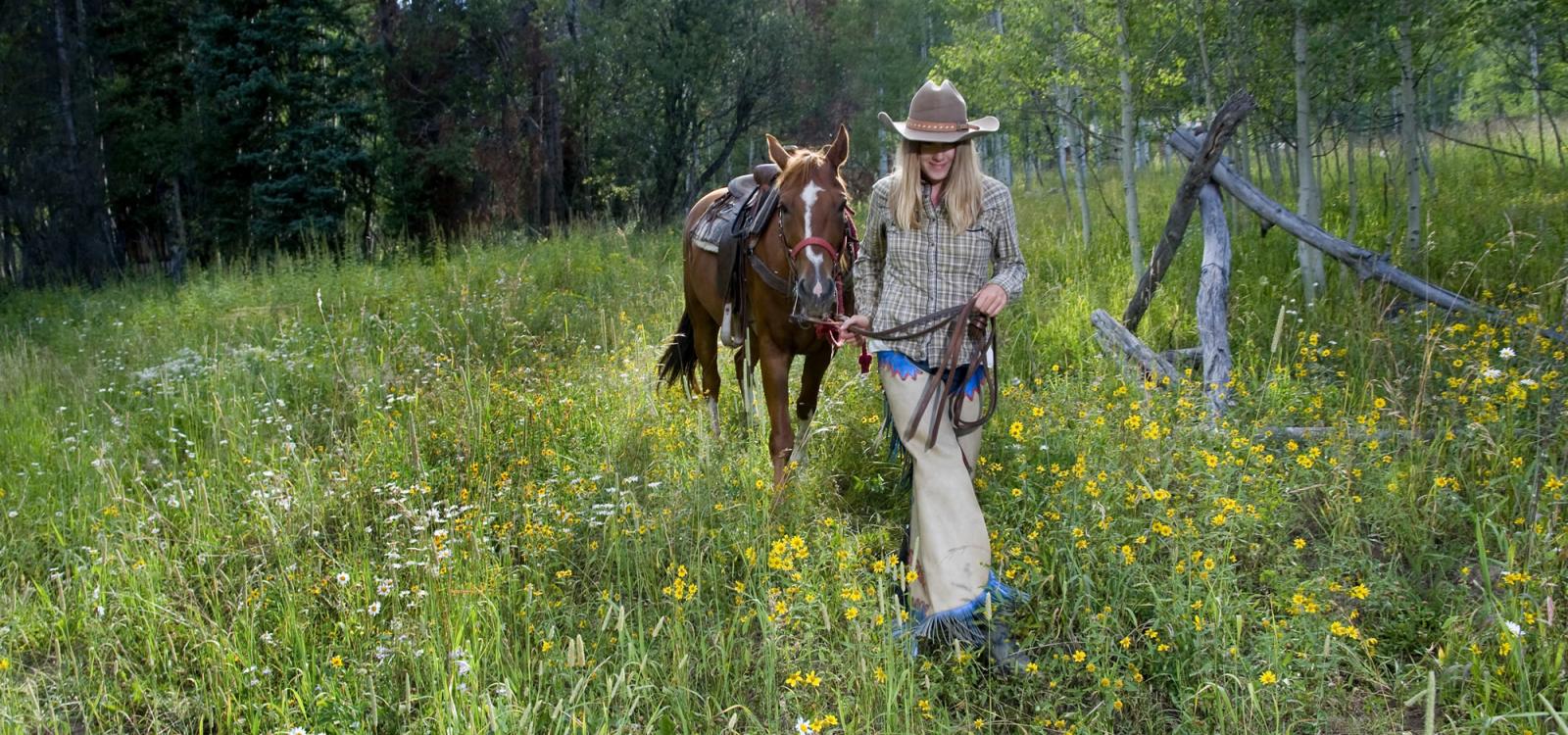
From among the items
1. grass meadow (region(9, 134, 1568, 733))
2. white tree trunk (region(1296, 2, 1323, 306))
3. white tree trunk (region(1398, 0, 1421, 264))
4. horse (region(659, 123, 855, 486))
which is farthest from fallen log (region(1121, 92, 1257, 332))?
horse (region(659, 123, 855, 486))

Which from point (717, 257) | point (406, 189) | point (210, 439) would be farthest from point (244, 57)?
point (717, 257)

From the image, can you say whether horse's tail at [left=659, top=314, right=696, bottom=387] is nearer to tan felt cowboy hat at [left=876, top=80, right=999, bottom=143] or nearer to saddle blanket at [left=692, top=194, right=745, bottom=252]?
saddle blanket at [left=692, top=194, right=745, bottom=252]

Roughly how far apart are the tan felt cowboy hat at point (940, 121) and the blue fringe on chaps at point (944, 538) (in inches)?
34.2

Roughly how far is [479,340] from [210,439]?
8.50 feet

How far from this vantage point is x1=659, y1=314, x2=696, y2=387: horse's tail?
689 cm

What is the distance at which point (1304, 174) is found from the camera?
25.1ft

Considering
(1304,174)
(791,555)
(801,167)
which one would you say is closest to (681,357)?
(801,167)

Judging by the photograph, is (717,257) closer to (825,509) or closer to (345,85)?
(825,509)

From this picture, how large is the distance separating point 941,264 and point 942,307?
6.7 inches

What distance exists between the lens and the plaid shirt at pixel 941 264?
3.82m

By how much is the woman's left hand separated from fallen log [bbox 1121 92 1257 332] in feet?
11.3

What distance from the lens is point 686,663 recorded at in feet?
Answer: 10.9

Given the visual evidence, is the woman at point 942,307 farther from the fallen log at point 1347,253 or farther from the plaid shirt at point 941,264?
the fallen log at point 1347,253

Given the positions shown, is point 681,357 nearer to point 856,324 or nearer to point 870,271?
point 870,271
